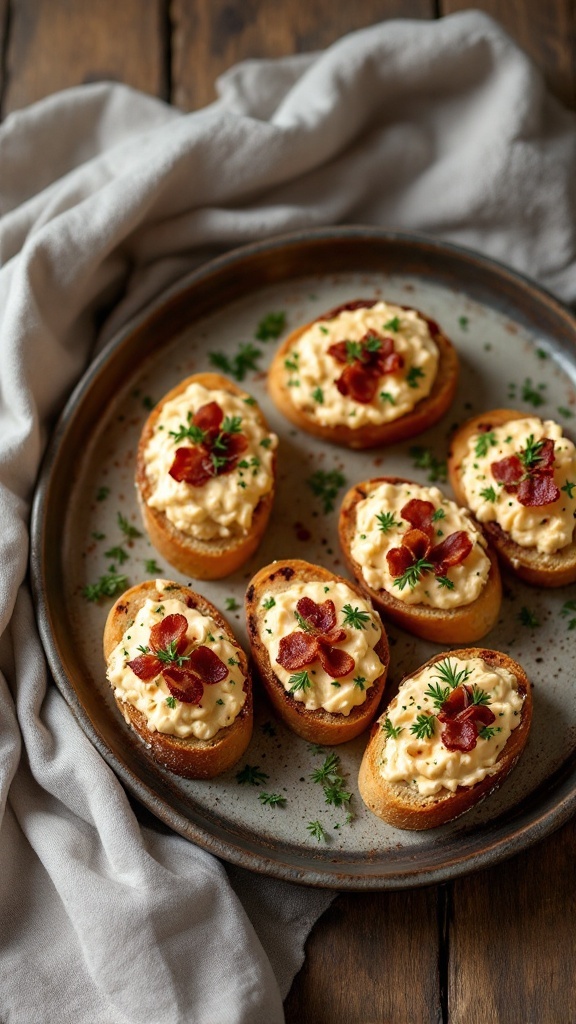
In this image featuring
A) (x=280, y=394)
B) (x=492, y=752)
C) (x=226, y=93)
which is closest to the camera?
(x=492, y=752)

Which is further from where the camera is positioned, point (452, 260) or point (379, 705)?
point (452, 260)

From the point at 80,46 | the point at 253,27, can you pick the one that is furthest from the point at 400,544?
the point at 80,46

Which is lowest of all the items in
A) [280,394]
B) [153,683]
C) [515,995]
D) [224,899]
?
[515,995]

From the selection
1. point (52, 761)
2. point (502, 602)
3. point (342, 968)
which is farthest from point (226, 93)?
point (342, 968)

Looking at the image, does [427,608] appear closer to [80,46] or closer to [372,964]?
[372,964]

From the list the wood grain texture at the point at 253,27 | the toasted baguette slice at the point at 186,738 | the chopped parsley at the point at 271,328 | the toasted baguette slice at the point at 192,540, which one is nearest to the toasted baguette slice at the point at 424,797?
the toasted baguette slice at the point at 186,738

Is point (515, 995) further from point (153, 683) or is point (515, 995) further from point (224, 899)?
point (153, 683)

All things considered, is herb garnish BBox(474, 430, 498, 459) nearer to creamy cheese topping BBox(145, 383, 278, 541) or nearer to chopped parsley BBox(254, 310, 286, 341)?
creamy cheese topping BBox(145, 383, 278, 541)
